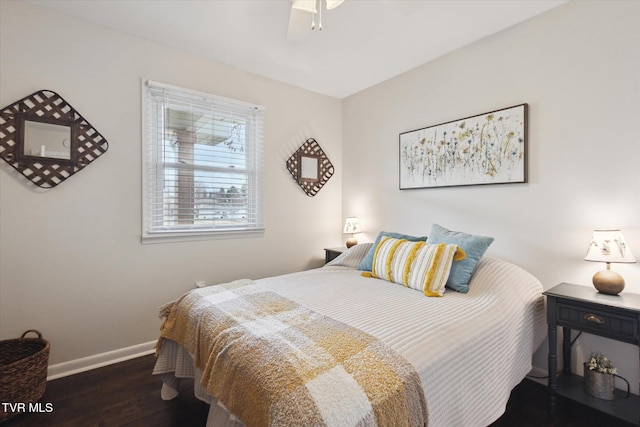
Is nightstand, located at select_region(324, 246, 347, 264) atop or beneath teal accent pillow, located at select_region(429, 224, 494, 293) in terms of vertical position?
beneath

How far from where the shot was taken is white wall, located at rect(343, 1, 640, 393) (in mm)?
1801

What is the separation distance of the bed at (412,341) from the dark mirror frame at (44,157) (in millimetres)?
1347

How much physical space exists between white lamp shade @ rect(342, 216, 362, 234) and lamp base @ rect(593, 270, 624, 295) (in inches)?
80.9

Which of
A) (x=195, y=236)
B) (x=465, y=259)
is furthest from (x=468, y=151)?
(x=195, y=236)

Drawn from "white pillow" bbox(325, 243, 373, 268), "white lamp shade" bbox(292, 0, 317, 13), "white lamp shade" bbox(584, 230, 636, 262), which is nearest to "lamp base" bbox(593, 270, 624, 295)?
"white lamp shade" bbox(584, 230, 636, 262)

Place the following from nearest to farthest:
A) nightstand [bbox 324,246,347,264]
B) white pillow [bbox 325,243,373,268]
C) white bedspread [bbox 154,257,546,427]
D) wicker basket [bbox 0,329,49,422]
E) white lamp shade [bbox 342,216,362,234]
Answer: white bedspread [bbox 154,257,546,427] → wicker basket [bbox 0,329,49,422] → white pillow [bbox 325,243,373,268] → nightstand [bbox 324,246,347,264] → white lamp shade [bbox 342,216,362,234]

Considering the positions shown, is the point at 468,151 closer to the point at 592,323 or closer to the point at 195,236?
the point at 592,323

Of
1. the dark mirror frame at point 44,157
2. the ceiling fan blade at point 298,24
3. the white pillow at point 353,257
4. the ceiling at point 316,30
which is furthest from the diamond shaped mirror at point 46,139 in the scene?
the white pillow at point 353,257

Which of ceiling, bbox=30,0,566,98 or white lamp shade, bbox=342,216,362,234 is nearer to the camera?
ceiling, bbox=30,0,566,98

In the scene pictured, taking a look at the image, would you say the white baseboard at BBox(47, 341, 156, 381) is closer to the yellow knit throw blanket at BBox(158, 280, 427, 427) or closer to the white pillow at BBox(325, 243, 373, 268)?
the yellow knit throw blanket at BBox(158, 280, 427, 427)

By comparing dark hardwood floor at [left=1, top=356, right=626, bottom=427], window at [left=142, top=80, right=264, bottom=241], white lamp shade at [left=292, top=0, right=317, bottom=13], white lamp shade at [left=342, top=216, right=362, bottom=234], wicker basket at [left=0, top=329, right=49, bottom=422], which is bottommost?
dark hardwood floor at [left=1, top=356, right=626, bottom=427]

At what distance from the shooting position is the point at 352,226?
11.2 ft

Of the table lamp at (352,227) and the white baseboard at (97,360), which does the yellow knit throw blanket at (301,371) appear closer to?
the white baseboard at (97,360)

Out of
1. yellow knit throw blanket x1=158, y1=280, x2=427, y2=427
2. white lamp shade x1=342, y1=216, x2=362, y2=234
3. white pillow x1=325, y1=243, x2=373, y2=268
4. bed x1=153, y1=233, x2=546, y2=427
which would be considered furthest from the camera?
white lamp shade x1=342, y1=216, x2=362, y2=234
